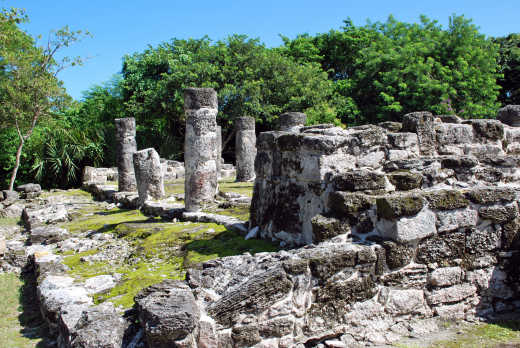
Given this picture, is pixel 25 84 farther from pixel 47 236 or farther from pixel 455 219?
pixel 455 219

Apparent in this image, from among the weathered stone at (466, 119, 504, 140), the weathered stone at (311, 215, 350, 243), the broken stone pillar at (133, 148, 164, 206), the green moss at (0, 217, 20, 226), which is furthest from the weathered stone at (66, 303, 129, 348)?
the green moss at (0, 217, 20, 226)

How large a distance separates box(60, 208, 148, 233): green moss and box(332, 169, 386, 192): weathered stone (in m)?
5.75

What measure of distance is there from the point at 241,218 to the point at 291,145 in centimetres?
276

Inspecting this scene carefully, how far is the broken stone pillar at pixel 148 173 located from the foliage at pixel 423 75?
41.3 feet

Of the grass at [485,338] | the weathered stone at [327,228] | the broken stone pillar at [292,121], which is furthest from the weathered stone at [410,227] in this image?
the broken stone pillar at [292,121]

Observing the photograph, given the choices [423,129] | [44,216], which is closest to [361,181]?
[423,129]

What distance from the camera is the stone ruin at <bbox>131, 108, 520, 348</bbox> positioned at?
3240 mm

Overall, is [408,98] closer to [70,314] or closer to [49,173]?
[49,173]

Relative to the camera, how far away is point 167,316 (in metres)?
2.96

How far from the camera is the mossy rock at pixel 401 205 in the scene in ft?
12.3

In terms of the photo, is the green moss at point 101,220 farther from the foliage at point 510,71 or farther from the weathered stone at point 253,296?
the foliage at point 510,71

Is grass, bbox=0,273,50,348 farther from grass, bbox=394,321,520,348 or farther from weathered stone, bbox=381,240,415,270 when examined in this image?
grass, bbox=394,321,520,348

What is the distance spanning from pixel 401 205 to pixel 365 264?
0.62 m

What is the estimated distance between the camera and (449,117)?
7406mm
